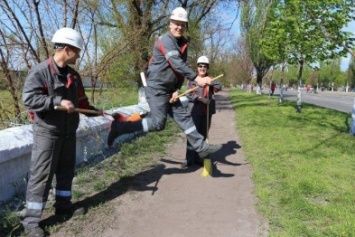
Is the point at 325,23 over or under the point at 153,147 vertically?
over

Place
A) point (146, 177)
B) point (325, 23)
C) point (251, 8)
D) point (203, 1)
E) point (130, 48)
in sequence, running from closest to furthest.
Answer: point (146, 177), point (130, 48), point (325, 23), point (203, 1), point (251, 8)

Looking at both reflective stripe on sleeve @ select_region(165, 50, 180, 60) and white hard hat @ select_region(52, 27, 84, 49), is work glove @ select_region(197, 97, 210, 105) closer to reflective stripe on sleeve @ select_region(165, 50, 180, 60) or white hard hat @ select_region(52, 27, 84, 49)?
reflective stripe on sleeve @ select_region(165, 50, 180, 60)

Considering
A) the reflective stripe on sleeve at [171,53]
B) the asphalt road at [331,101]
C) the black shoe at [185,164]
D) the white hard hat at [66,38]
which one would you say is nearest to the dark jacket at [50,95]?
the white hard hat at [66,38]

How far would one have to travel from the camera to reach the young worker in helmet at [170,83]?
485cm

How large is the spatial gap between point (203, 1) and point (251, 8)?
695 inches

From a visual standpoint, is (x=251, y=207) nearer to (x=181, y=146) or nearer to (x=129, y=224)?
(x=129, y=224)

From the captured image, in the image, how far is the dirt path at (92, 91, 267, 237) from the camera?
378 centimetres

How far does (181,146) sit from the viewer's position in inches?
317

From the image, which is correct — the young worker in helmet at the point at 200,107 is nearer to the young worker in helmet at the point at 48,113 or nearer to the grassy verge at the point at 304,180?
the grassy verge at the point at 304,180

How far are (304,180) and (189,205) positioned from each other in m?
1.94

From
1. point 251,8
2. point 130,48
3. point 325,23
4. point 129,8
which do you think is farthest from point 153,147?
point 251,8

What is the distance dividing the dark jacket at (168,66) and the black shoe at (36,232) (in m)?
2.35

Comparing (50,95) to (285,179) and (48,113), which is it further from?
(285,179)

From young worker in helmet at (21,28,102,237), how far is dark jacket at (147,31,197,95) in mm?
1424
